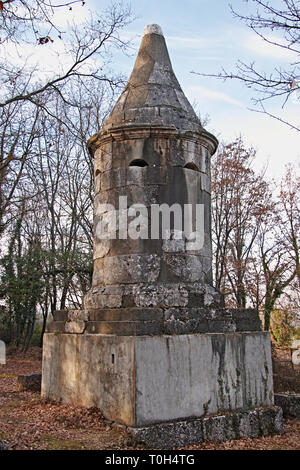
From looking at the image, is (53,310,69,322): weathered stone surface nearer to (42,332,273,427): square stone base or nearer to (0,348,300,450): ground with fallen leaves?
(42,332,273,427): square stone base

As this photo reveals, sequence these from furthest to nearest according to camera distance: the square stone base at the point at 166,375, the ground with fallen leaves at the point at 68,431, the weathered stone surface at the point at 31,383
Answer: the weathered stone surface at the point at 31,383, the square stone base at the point at 166,375, the ground with fallen leaves at the point at 68,431

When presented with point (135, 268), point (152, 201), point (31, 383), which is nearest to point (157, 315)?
point (135, 268)

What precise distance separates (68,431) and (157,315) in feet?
5.59

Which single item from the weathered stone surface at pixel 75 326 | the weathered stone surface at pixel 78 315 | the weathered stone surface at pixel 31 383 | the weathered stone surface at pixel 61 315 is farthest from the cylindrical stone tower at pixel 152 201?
the weathered stone surface at pixel 31 383

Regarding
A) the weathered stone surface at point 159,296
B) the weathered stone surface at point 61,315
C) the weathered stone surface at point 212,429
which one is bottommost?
the weathered stone surface at point 212,429

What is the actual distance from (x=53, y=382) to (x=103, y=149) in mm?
3671

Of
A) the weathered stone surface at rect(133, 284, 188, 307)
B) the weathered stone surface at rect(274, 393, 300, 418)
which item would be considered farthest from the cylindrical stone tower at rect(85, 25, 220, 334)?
the weathered stone surface at rect(274, 393, 300, 418)

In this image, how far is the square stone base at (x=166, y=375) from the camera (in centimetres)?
506

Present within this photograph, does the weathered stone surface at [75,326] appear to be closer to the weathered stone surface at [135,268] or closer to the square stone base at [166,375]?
the square stone base at [166,375]

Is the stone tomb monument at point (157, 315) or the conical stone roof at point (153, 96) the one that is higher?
the conical stone roof at point (153, 96)

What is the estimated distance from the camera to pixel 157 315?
5477mm

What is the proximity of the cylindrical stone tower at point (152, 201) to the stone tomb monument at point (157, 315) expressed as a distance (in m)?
0.02

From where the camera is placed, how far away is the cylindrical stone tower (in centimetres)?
604

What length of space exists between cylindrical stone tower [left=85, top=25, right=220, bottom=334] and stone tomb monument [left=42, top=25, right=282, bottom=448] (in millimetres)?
15
